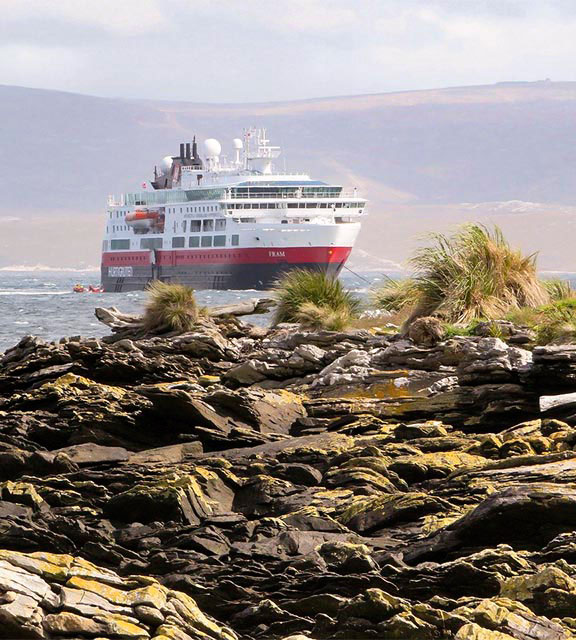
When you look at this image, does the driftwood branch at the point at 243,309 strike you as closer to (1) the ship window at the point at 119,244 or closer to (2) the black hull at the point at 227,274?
(2) the black hull at the point at 227,274

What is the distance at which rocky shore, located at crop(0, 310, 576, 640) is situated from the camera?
5.98m

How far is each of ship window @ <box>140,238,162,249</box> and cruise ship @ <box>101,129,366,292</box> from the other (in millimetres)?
58

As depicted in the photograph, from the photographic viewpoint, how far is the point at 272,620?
6.25 m

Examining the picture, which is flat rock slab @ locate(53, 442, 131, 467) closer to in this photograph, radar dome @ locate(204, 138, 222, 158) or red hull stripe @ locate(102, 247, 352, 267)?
red hull stripe @ locate(102, 247, 352, 267)

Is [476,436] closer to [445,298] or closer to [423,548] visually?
[423,548]

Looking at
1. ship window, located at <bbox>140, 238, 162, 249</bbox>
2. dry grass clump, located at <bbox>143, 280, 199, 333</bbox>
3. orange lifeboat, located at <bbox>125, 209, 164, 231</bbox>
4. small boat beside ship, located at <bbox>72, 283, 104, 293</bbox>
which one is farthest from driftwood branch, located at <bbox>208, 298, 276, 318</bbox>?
orange lifeboat, located at <bbox>125, 209, 164, 231</bbox>

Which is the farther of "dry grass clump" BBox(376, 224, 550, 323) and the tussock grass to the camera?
the tussock grass

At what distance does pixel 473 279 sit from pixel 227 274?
69.2 m

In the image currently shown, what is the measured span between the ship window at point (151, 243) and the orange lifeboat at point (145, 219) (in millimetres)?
989

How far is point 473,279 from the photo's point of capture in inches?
622

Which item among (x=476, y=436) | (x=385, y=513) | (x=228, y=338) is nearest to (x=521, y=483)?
(x=385, y=513)

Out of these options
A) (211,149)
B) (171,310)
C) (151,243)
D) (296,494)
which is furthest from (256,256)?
(296,494)

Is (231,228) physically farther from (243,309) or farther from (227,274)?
(243,309)

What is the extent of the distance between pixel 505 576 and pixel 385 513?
131cm
